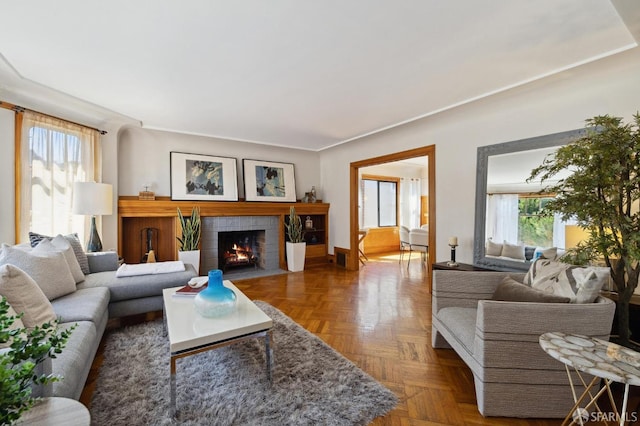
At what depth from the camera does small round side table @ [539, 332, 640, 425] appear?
1.02m

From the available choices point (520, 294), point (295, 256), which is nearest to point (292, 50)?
point (520, 294)

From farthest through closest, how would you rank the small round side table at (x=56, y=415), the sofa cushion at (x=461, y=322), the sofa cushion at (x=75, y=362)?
the sofa cushion at (x=461, y=322) < the sofa cushion at (x=75, y=362) < the small round side table at (x=56, y=415)

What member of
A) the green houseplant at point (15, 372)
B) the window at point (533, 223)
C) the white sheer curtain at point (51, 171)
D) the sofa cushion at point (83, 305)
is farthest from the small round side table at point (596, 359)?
the white sheer curtain at point (51, 171)

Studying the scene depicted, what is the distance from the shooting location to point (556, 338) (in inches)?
50.6

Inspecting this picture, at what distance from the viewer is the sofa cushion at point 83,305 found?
5.90 feet

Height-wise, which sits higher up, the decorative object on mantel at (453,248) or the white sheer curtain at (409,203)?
the white sheer curtain at (409,203)

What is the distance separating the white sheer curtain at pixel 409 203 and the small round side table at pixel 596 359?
6.34 metres

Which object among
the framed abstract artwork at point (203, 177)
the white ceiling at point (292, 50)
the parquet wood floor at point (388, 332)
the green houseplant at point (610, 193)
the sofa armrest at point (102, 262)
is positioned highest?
the white ceiling at point (292, 50)

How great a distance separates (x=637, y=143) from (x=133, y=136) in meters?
5.37

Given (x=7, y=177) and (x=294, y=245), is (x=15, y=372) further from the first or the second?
(x=294, y=245)

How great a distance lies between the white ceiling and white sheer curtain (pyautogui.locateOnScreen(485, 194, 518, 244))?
115 cm

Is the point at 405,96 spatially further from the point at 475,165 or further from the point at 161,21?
the point at 161,21

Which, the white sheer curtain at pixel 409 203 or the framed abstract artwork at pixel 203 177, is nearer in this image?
the framed abstract artwork at pixel 203 177

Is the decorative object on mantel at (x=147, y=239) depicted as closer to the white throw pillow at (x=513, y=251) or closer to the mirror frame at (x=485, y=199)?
the mirror frame at (x=485, y=199)
